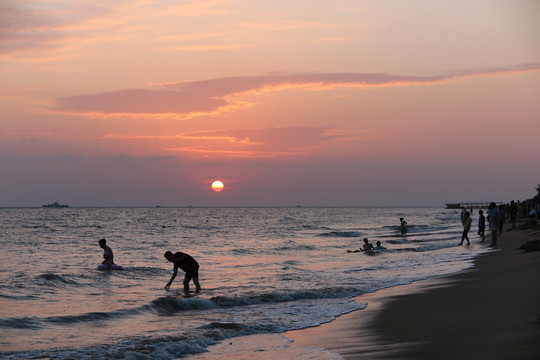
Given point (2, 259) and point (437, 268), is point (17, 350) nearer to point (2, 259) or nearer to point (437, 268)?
point (437, 268)

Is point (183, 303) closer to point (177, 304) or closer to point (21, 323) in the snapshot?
point (177, 304)

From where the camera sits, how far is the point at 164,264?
3008 centimetres

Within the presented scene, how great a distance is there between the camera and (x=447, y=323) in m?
10.8

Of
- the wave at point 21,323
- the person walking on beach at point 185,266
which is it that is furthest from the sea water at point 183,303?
the person walking on beach at point 185,266

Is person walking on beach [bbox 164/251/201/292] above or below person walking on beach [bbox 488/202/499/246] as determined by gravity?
below

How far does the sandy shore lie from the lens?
332 inches

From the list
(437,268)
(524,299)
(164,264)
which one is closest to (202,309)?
(524,299)

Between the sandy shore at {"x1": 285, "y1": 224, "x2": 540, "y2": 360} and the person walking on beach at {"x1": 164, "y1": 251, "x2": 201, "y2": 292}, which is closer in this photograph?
the sandy shore at {"x1": 285, "y1": 224, "x2": 540, "y2": 360}

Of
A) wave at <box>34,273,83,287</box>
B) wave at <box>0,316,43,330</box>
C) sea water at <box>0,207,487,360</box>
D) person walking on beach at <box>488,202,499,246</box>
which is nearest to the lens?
sea water at <box>0,207,487,360</box>

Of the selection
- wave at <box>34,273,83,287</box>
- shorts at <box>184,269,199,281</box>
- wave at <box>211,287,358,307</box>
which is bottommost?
wave at <box>34,273,83,287</box>

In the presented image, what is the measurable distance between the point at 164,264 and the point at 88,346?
62.1ft

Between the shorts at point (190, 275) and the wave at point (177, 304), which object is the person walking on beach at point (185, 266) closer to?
the shorts at point (190, 275)

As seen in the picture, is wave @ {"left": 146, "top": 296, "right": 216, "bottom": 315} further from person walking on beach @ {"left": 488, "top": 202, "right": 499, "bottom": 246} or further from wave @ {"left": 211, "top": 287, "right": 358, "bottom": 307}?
person walking on beach @ {"left": 488, "top": 202, "right": 499, "bottom": 246}

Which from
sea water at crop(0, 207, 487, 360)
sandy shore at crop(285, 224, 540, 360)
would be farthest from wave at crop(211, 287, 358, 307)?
sandy shore at crop(285, 224, 540, 360)
